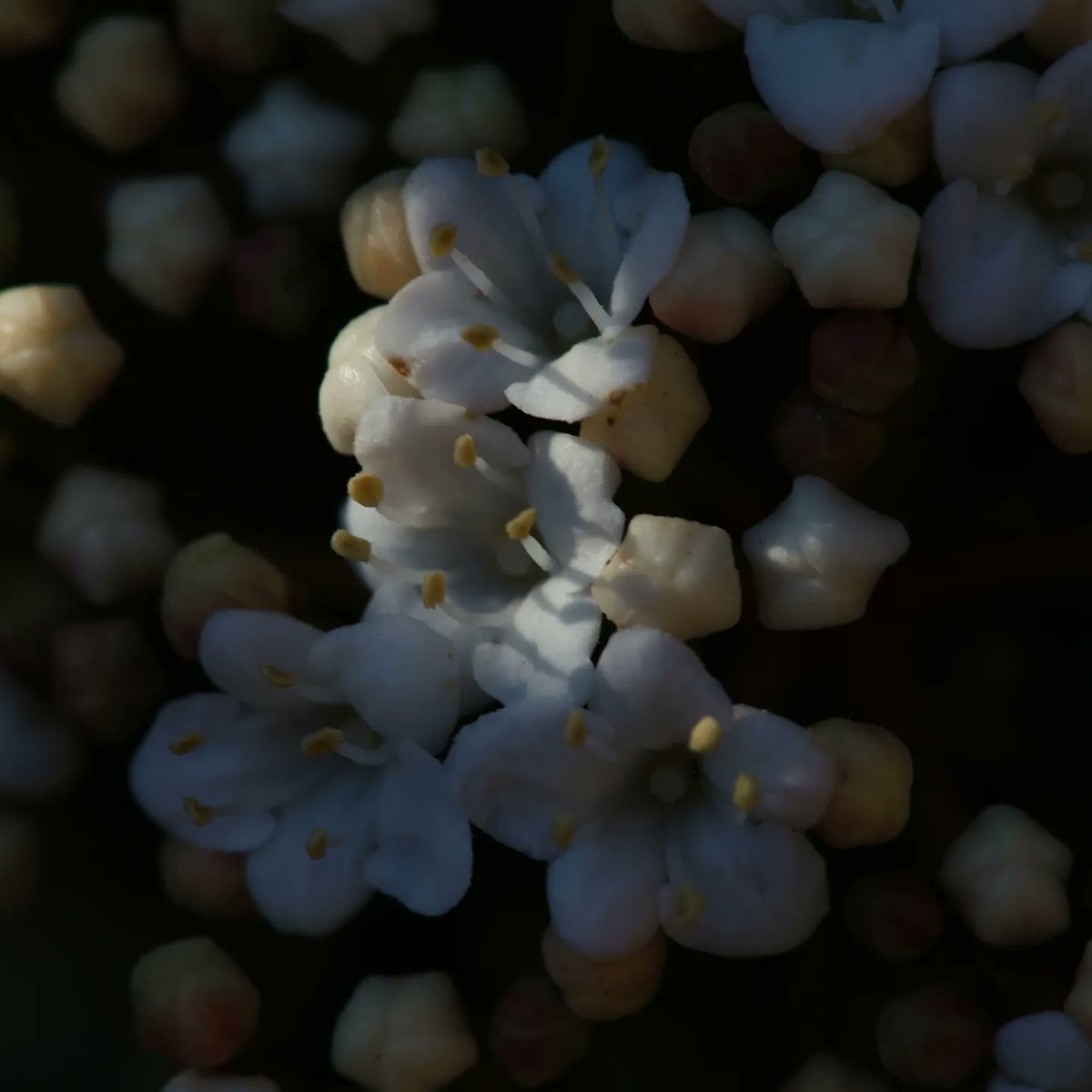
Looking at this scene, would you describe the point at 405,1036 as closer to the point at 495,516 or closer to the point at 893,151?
the point at 495,516

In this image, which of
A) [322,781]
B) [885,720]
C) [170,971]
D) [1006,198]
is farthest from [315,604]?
[1006,198]

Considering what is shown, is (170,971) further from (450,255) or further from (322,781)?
(450,255)

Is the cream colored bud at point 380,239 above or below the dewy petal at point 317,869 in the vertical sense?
above

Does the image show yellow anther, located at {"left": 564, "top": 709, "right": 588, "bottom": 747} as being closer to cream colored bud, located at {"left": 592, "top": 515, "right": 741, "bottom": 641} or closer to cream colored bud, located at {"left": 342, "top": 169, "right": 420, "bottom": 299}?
cream colored bud, located at {"left": 592, "top": 515, "right": 741, "bottom": 641}

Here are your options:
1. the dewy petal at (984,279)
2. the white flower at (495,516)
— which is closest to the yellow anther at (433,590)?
the white flower at (495,516)

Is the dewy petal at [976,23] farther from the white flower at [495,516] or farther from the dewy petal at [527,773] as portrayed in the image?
the dewy petal at [527,773]

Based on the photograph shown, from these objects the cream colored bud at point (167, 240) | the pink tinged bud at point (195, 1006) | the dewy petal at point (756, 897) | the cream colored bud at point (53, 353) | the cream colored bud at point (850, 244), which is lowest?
the pink tinged bud at point (195, 1006)

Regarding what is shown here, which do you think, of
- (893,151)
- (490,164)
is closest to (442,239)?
(490,164)
